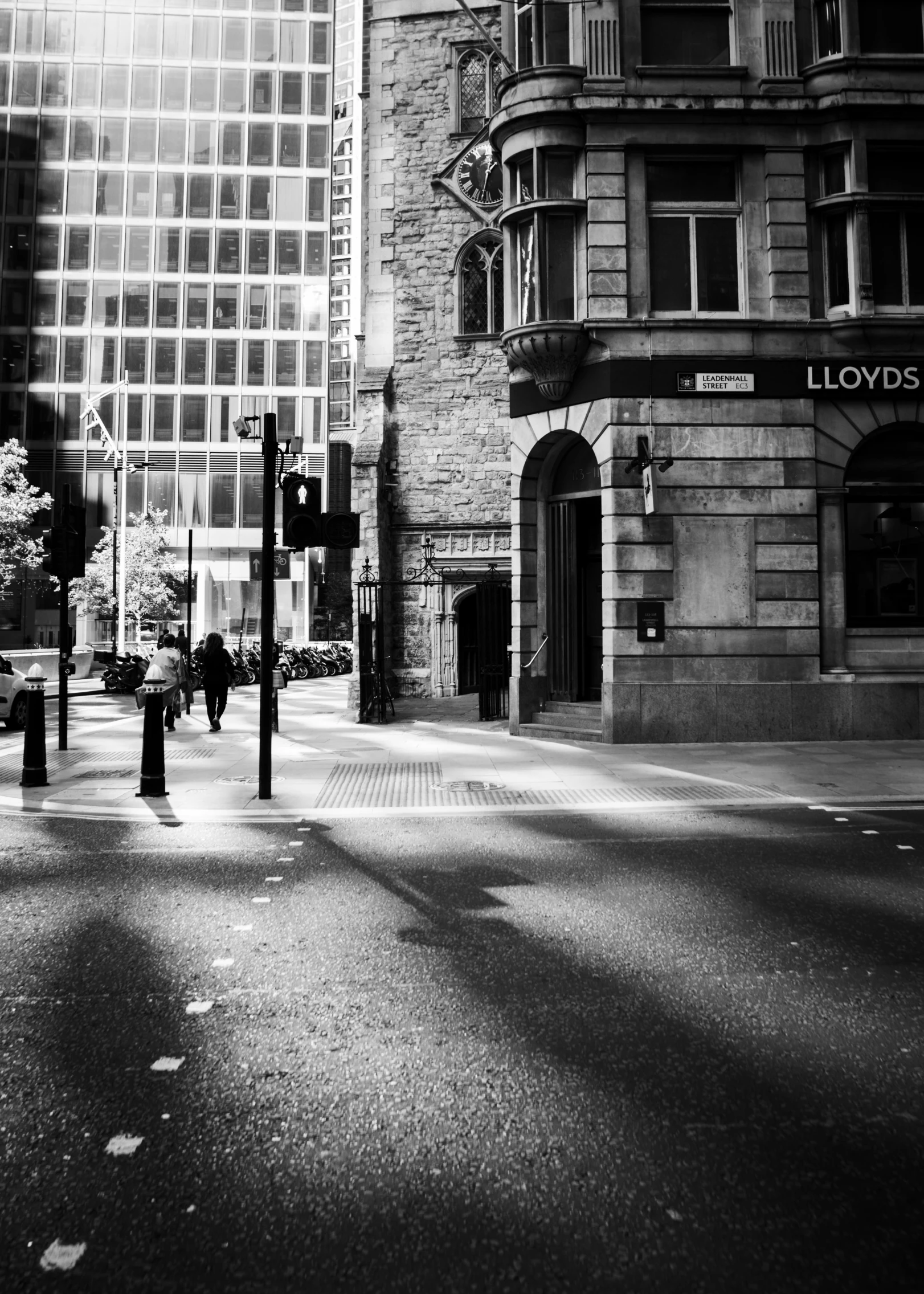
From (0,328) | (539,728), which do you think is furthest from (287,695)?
(0,328)

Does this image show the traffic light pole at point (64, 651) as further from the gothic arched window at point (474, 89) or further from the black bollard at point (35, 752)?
the gothic arched window at point (474, 89)

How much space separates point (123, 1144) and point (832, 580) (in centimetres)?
1403

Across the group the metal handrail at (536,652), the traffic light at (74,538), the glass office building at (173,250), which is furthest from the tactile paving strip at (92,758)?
the glass office building at (173,250)

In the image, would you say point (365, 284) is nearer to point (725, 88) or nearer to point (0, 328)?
point (725, 88)

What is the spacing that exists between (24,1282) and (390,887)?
157 inches

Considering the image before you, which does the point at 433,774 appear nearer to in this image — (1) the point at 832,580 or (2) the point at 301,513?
(2) the point at 301,513

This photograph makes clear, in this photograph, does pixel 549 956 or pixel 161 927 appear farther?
pixel 161 927

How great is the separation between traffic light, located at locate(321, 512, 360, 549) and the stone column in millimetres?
8404

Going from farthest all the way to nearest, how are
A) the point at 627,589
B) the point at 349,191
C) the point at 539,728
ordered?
the point at 349,191
the point at 539,728
the point at 627,589

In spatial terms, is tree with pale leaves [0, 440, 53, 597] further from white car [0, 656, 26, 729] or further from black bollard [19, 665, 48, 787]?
black bollard [19, 665, 48, 787]

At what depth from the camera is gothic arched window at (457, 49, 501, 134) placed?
24.4 meters

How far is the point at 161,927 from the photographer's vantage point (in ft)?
17.7

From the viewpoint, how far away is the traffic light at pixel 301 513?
381 inches

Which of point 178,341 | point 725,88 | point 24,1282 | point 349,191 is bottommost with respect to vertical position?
point 24,1282
